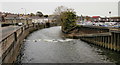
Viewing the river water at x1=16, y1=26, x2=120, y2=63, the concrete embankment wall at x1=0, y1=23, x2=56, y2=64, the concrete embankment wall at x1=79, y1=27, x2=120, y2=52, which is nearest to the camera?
the concrete embankment wall at x1=0, y1=23, x2=56, y2=64

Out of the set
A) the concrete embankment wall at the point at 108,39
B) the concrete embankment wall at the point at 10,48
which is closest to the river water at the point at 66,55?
the concrete embankment wall at the point at 108,39

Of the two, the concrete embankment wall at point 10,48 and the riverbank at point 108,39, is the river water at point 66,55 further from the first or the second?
the concrete embankment wall at point 10,48

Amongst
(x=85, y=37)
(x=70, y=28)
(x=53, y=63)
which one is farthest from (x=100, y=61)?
(x=70, y=28)

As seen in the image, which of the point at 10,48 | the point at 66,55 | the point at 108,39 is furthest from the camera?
the point at 108,39

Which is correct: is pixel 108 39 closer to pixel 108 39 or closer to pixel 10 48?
pixel 108 39

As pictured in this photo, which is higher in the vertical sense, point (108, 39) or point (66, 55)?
point (108, 39)

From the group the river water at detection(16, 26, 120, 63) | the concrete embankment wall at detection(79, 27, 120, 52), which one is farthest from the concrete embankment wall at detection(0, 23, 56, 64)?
the concrete embankment wall at detection(79, 27, 120, 52)

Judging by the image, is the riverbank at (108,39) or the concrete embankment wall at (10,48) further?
the riverbank at (108,39)

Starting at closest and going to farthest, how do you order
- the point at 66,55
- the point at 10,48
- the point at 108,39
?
the point at 10,48
the point at 66,55
the point at 108,39

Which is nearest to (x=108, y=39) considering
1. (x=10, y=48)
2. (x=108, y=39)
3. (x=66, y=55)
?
(x=108, y=39)

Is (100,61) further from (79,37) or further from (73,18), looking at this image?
(73,18)

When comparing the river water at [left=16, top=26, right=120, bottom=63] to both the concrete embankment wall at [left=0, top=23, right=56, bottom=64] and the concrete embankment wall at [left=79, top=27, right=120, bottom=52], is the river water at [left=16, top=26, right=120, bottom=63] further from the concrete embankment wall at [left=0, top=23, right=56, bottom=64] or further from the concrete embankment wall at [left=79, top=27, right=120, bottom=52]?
the concrete embankment wall at [left=0, top=23, right=56, bottom=64]

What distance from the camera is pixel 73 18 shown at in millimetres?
69062

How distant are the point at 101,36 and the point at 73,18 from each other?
3487 cm
